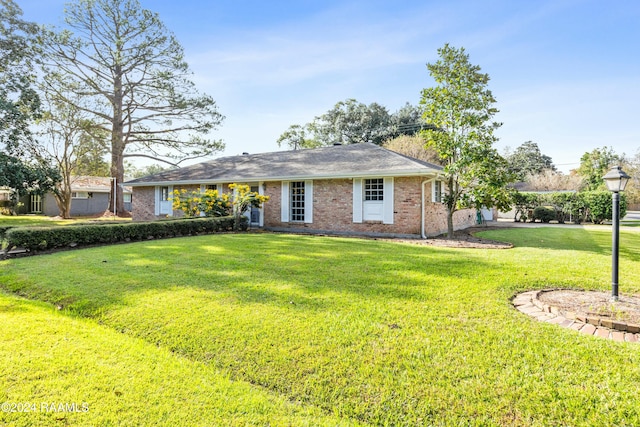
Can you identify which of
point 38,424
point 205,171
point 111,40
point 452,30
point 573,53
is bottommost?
point 38,424

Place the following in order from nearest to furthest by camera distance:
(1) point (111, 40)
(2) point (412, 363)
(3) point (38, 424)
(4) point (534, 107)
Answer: (3) point (38, 424), (2) point (412, 363), (4) point (534, 107), (1) point (111, 40)

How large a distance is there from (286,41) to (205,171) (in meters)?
9.85

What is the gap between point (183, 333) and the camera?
11.5 feet

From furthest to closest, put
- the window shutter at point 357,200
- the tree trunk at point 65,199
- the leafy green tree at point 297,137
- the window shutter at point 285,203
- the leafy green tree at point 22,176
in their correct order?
the leafy green tree at point 297,137 < the tree trunk at point 65,199 < the leafy green tree at point 22,176 < the window shutter at point 285,203 < the window shutter at point 357,200

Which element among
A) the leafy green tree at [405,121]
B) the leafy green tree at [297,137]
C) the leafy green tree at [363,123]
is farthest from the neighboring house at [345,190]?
the leafy green tree at [297,137]

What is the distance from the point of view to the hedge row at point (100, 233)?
8281 mm

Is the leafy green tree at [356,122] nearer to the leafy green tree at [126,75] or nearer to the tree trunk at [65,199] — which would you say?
the leafy green tree at [126,75]

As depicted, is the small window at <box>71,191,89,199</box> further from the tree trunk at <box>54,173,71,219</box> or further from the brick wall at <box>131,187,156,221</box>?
the brick wall at <box>131,187,156,221</box>

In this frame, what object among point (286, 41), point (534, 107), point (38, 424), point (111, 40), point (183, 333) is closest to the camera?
point (38, 424)

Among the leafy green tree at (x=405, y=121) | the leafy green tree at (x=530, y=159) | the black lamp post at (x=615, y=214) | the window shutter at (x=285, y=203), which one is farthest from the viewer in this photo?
the leafy green tree at (x=530, y=159)

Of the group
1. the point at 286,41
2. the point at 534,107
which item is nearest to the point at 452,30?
the point at 286,41

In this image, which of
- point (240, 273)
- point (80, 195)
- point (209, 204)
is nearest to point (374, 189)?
point (209, 204)

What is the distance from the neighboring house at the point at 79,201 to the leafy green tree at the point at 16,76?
1125 cm

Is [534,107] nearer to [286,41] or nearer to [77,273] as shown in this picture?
[286,41]
